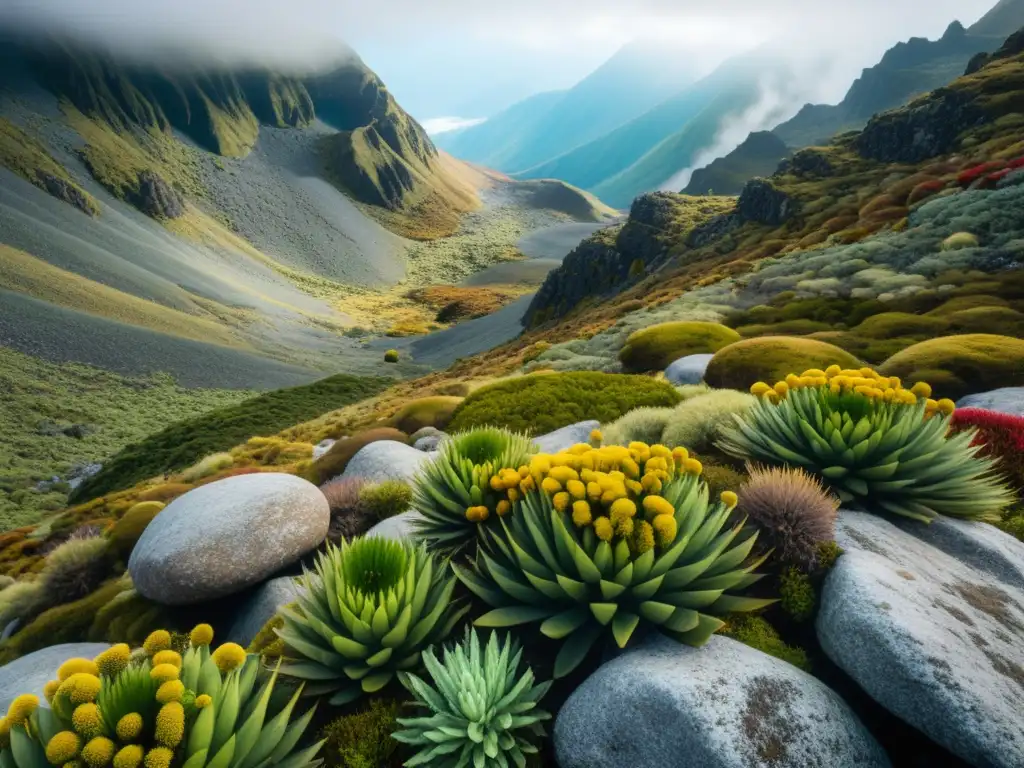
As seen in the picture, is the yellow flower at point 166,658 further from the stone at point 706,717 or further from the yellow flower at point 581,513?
the yellow flower at point 581,513

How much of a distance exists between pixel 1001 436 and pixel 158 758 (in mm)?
9482

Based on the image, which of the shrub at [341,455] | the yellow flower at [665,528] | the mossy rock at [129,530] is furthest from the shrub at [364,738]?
the shrub at [341,455]

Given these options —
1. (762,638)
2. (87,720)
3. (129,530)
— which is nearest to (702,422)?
(762,638)

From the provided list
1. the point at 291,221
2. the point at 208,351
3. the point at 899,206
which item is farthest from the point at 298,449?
the point at 291,221

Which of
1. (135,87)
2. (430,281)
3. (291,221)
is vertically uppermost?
(135,87)

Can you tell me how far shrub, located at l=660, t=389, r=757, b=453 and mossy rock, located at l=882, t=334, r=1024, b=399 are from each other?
599 centimetres

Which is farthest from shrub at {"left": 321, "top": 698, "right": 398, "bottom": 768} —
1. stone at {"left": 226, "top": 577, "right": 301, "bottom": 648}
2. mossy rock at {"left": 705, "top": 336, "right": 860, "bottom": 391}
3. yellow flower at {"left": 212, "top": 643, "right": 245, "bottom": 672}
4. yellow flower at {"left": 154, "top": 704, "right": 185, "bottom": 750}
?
mossy rock at {"left": 705, "top": 336, "right": 860, "bottom": 391}

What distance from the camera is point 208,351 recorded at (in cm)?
5453

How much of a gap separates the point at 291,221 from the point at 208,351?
98042 millimetres

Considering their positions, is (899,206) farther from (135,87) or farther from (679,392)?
(135,87)

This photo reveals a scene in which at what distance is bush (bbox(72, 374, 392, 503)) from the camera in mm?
28656

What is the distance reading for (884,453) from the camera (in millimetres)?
5484

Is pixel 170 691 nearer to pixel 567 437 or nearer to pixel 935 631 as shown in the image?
pixel 935 631

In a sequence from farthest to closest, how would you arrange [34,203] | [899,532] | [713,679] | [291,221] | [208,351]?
[291,221] → [34,203] → [208,351] → [899,532] → [713,679]
